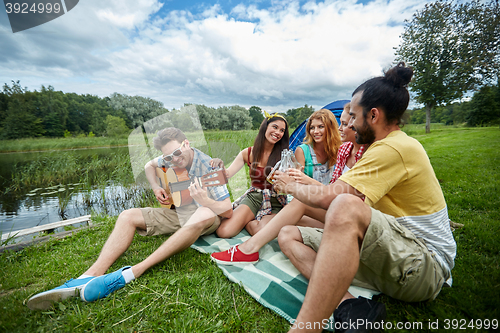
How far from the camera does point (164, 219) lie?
234cm

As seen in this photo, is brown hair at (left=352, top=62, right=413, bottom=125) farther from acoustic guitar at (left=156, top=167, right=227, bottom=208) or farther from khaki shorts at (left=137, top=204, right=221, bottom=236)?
khaki shorts at (left=137, top=204, right=221, bottom=236)

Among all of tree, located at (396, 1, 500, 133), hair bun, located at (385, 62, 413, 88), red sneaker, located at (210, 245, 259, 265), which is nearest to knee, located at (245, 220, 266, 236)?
red sneaker, located at (210, 245, 259, 265)

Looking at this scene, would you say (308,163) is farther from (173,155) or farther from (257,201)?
(173,155)

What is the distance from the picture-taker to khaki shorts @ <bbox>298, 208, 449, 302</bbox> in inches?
44.6

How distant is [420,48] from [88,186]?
42.5 feet

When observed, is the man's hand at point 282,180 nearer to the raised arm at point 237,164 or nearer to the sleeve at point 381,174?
the sleeve at point 381,174

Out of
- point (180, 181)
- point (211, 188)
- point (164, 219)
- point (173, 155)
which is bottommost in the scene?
point (164, 219)

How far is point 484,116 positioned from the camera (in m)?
8.58

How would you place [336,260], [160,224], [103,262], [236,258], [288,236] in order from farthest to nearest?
[160,224], [236,258], [103,262], [288,236], [336,260]

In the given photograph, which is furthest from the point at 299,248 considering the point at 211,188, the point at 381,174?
the point at 211,188

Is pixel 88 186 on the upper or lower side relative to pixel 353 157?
lower

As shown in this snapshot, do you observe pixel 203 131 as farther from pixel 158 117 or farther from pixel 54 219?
pixel 54 219

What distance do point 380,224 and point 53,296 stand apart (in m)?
2.27

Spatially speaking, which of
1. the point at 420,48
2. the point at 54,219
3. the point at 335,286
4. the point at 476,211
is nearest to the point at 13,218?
the point at 54,219
